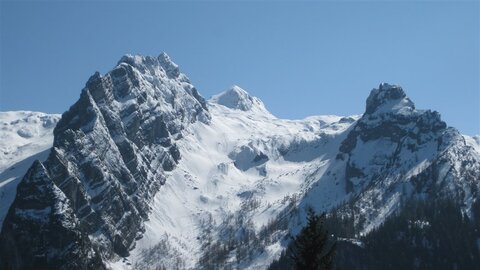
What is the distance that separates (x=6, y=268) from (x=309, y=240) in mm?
97679

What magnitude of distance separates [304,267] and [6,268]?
97.8 metres

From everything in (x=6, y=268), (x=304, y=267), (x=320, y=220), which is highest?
(x=6, y=268)

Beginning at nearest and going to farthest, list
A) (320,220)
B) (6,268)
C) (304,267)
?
(304,267) → (320,220) → (6,268)

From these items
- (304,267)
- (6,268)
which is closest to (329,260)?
(304,267)

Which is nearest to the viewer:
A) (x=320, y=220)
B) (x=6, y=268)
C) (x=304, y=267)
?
(x=304, y=267)

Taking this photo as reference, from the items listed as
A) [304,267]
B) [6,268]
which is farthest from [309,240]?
[6,268]

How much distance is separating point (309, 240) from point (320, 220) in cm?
573

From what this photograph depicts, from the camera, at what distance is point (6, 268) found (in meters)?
140

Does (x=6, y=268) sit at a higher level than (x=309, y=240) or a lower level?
higher

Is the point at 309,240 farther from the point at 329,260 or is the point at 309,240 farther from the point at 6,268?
the point at 6,268

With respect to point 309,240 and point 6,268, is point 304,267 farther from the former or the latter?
point 6,268

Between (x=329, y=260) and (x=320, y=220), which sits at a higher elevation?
(x=320, y=220)

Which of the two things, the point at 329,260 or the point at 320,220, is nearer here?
the point at 329,260

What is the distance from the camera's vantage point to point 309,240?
6016 centimetres
